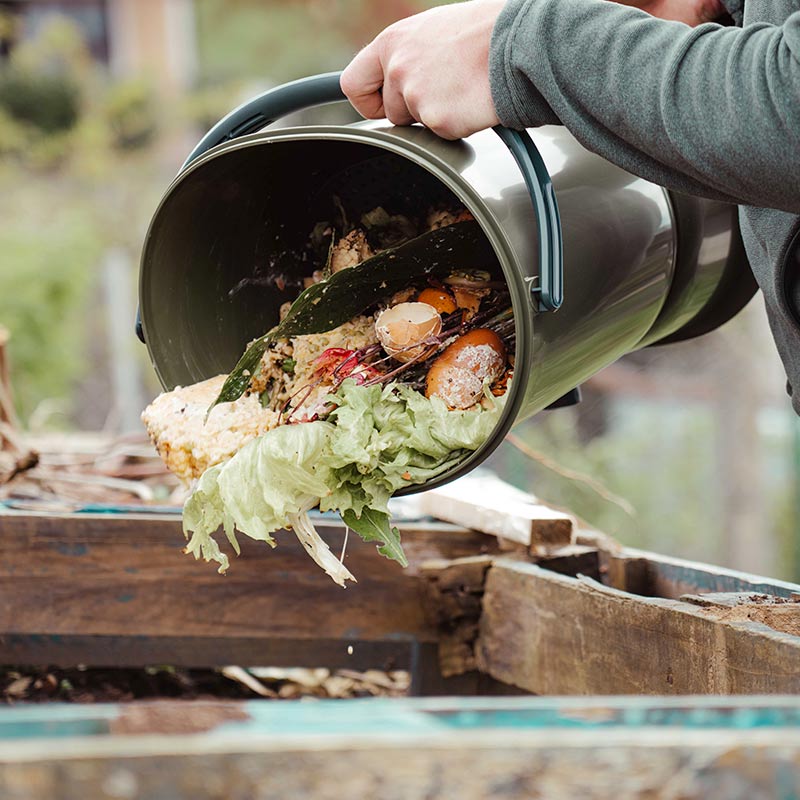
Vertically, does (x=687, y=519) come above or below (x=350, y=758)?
below

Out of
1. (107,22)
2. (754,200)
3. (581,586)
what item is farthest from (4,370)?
(107,22)

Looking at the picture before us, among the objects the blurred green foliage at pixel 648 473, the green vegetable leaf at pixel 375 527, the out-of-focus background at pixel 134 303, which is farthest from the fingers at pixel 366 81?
the blurred green foliage at pixel 648 473

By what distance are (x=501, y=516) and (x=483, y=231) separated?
0.68 m

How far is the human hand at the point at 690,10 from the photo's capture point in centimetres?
177

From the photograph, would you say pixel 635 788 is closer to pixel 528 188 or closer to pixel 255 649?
pixel 528 188

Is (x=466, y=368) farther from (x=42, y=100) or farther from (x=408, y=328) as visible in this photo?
(x=42, y=100)

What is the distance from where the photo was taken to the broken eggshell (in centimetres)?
156

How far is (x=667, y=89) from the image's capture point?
107cm

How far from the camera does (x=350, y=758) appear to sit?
0.70 metres

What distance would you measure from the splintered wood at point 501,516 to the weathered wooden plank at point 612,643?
0.08 m

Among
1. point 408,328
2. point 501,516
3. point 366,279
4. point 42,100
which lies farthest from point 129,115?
point 408,328

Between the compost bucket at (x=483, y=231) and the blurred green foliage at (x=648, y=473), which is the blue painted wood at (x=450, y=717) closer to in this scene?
the compost bucket at (x=483, y=231)

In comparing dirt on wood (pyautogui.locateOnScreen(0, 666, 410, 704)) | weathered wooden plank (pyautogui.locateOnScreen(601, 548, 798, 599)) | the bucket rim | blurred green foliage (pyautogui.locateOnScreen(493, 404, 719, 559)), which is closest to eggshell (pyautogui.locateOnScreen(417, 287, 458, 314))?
the bucket rim

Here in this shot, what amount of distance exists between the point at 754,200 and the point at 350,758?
29.5 inches
